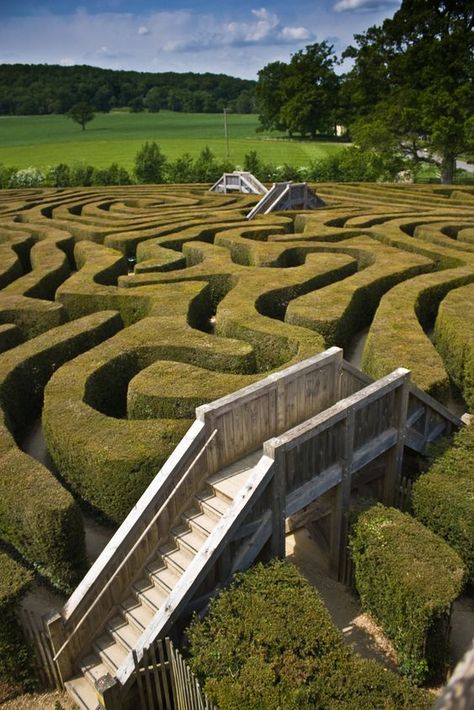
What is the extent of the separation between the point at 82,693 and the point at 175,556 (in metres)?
2.26

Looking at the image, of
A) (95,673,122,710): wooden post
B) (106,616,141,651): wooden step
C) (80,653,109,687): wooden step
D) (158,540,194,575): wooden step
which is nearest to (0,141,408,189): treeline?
(158,540,194,575): wooden step

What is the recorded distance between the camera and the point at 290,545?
10.7 m

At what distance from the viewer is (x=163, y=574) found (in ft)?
27.1

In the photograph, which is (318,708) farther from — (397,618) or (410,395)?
(410,395)

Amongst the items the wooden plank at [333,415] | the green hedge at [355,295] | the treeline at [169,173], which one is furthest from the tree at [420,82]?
the wooden plank at [333,415]

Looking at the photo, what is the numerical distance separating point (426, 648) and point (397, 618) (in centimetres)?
52

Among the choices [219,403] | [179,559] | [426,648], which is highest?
[219,403]

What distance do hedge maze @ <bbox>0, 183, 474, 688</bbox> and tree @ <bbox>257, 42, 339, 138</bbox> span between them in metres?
68.2

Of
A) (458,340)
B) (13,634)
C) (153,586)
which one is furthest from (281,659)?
(458,340)

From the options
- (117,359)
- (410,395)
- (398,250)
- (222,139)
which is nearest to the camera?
(410,395)

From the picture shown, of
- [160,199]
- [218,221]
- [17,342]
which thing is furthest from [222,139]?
[17,342]

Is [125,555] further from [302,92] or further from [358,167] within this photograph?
[302,92]

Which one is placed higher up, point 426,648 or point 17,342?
point 17,342

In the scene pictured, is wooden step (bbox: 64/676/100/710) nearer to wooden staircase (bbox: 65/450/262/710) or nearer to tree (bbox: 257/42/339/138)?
wooden staircase (bbox: 65/450/262/710)
